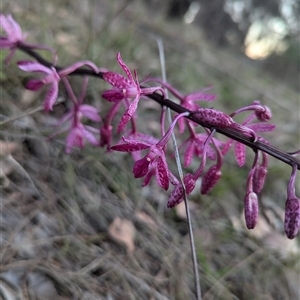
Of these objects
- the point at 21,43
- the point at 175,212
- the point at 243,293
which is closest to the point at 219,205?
the point at 175,212

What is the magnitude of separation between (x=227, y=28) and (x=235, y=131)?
925cm

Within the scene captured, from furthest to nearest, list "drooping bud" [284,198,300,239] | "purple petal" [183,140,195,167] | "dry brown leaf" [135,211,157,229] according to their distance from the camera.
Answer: "dry brown leaf" [135,211,157,229] < "purple petal" [183,140,195,167] < "drooping bud" [284,198,300,239]

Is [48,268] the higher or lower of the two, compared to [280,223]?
higher

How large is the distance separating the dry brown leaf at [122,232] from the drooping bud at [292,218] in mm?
644

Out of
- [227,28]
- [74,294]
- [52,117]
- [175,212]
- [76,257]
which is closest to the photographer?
[74,294]

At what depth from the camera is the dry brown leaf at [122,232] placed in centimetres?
126

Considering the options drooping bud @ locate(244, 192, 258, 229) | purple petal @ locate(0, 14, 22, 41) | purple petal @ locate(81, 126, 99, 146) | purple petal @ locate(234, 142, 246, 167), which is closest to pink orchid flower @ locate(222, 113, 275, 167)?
purple petal @ locate(234, 142, 246, 167)

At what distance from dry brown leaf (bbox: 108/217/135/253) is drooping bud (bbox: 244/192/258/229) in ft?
1.88

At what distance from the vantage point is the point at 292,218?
0.71 metres

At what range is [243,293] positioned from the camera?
1.34 m

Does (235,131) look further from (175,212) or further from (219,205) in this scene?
(219,205)

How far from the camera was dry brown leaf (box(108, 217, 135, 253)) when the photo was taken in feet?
4.14

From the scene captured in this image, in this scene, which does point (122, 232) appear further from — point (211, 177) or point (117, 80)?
point (117, 80)

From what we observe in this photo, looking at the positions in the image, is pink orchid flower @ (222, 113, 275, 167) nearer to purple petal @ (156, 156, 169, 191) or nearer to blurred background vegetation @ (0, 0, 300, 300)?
purple petal @ (156, 156, 169, 191)
